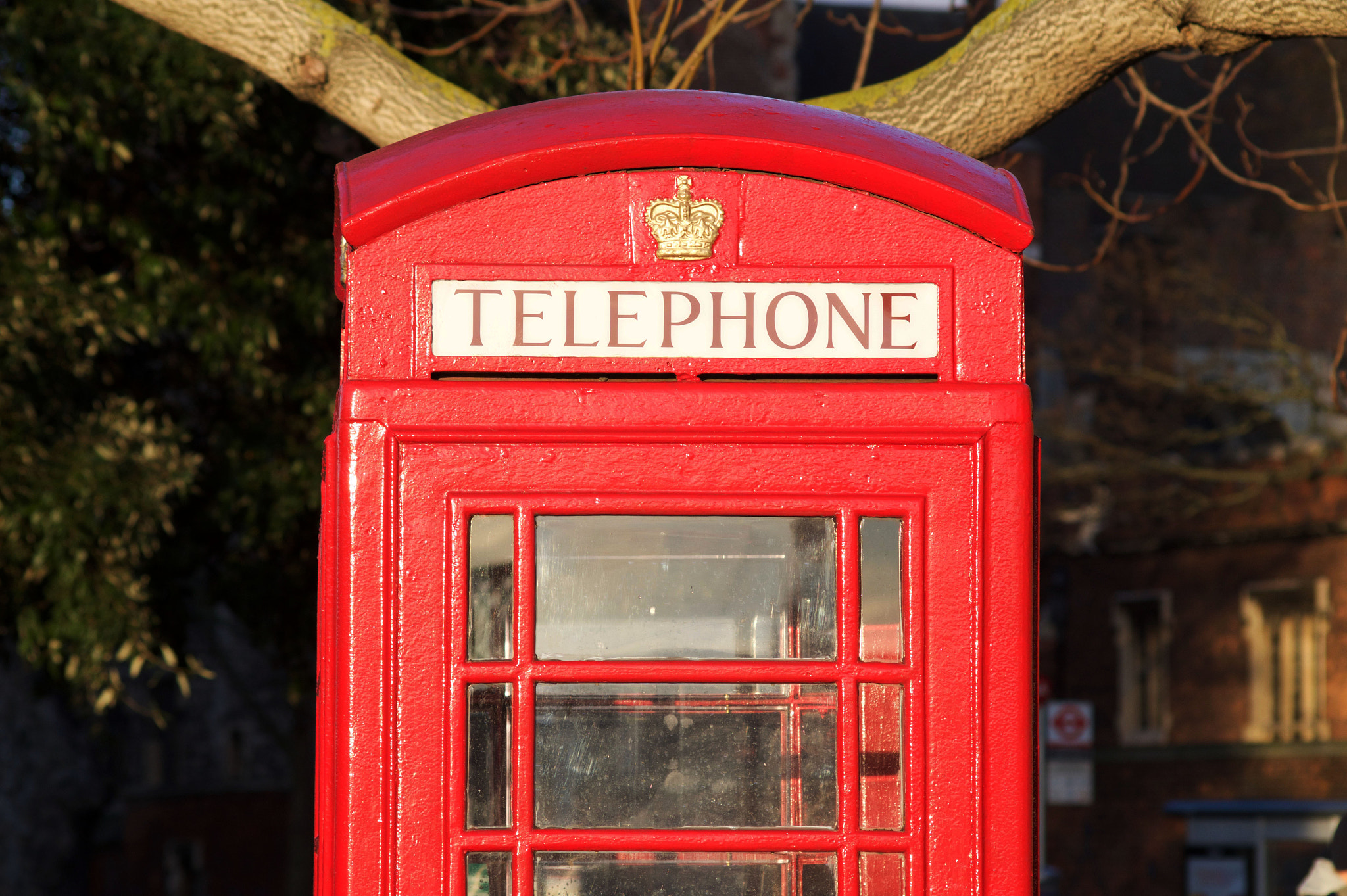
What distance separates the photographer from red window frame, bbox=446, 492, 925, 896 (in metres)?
2.74

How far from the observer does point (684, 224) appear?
284cm

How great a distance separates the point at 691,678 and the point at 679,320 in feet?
2.15

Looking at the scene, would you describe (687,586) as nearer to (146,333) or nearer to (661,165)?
(661,165)

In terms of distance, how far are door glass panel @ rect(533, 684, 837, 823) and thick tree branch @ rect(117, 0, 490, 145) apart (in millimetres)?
2465

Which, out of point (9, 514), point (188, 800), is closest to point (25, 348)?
point (9, 514)

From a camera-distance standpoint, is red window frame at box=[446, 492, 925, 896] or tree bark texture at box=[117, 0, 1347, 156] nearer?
red window frame at box=[446, 492, 925, 896]

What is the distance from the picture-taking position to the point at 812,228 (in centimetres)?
285

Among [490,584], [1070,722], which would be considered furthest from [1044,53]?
[1070,722]

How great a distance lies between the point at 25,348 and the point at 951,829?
6.60m

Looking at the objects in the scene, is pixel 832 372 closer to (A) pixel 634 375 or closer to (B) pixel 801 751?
(A) pixel 634 375

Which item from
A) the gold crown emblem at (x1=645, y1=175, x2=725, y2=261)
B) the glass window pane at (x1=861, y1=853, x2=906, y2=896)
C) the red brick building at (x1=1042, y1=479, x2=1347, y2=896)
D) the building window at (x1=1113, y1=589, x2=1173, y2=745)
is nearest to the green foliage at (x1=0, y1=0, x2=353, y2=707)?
the gold crown emblem at (x1=645, y1=175, x2=725, y2=261)

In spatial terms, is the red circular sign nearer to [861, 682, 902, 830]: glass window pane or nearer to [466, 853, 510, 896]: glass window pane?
[861, 682, 902, 830]: glass window pane

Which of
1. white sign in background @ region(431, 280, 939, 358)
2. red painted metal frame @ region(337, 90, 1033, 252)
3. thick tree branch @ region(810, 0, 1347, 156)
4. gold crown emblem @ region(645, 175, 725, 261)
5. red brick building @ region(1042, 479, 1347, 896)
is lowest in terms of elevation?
red brick building @ region(1042, 479, 1347, 896)

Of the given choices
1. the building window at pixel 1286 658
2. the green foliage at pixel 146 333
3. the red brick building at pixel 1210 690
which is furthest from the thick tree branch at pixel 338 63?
the building window at pixel 1286 658
